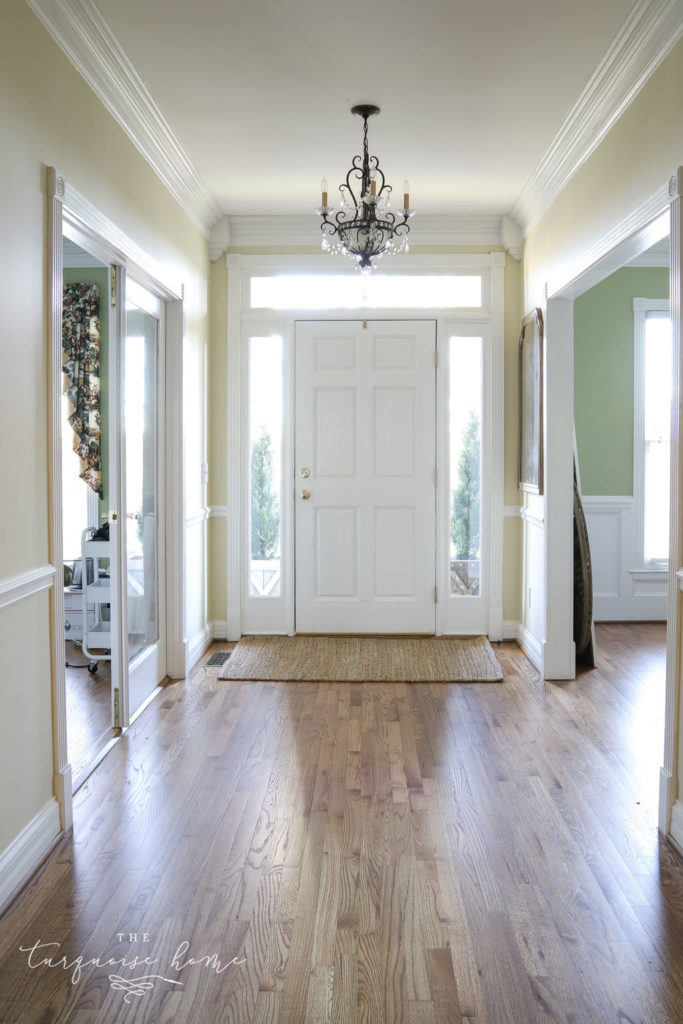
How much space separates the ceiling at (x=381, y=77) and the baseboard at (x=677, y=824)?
2.59m

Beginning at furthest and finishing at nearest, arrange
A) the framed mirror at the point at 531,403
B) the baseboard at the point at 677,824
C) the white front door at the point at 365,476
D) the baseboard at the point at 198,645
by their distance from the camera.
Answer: the white front door at the point at 365,476 → the baseboard at the point at 198,645 → the framed mirror at the point at 531,403 → the baseboard at the point at 677,824

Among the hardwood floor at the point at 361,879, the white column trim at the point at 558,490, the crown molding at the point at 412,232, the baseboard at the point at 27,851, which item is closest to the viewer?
the hardwood floor at the point at 361,879

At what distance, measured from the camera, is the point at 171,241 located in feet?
14.7

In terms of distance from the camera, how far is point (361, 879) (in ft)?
8.18

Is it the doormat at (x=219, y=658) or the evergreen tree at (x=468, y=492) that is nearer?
the doormat at (x=219, y=658)

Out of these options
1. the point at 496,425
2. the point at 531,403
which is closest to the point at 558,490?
the point at 531,403

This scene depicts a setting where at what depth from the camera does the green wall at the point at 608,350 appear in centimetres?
618

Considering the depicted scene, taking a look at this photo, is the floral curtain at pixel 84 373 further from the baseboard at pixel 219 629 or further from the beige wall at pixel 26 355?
the beige wall at pixel 26 355

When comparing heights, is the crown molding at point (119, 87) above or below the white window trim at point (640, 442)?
above

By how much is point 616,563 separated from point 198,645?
10.6ft

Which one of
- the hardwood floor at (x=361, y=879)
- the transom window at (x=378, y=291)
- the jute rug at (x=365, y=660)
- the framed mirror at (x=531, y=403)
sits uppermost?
the transom window at (x=378, y=291)

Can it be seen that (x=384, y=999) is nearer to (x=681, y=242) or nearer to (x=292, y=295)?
(x=681, y=242)

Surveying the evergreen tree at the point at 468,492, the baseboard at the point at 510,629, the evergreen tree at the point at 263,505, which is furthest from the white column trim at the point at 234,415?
the baseboard at the point at 510,629

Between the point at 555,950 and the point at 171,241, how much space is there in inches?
150
